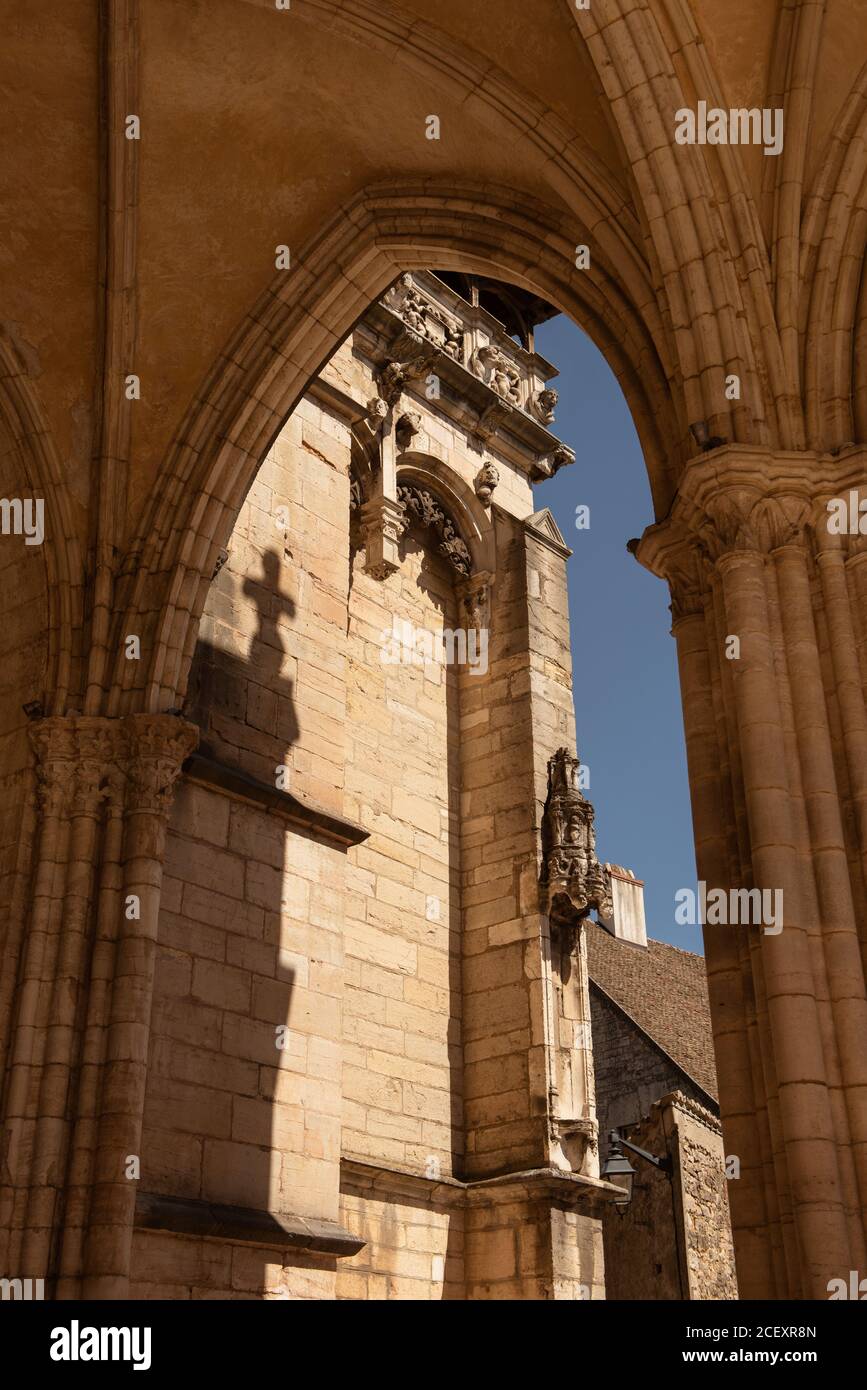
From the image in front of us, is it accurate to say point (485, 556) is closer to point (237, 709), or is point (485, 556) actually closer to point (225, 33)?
point (237, 709)

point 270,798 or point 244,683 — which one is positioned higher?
point 244,683

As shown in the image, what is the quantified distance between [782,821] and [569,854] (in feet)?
16.1

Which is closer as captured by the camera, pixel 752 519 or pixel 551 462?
pixel 752 519

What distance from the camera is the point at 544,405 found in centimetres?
1236

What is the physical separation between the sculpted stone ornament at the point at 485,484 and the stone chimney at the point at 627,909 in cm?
1025

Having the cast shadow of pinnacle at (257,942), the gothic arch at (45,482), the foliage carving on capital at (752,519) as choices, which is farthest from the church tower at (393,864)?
the foliage carving on capital at (752,519)

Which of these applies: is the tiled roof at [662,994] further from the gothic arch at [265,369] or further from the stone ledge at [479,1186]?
the gothic arch at [265,369]

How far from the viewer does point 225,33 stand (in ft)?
25.8

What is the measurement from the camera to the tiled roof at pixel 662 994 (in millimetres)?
16797

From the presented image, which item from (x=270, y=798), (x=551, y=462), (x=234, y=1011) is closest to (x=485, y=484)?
(x=551, y=462)

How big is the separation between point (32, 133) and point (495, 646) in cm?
466

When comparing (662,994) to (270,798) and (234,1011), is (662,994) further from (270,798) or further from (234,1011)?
(234,1011)
